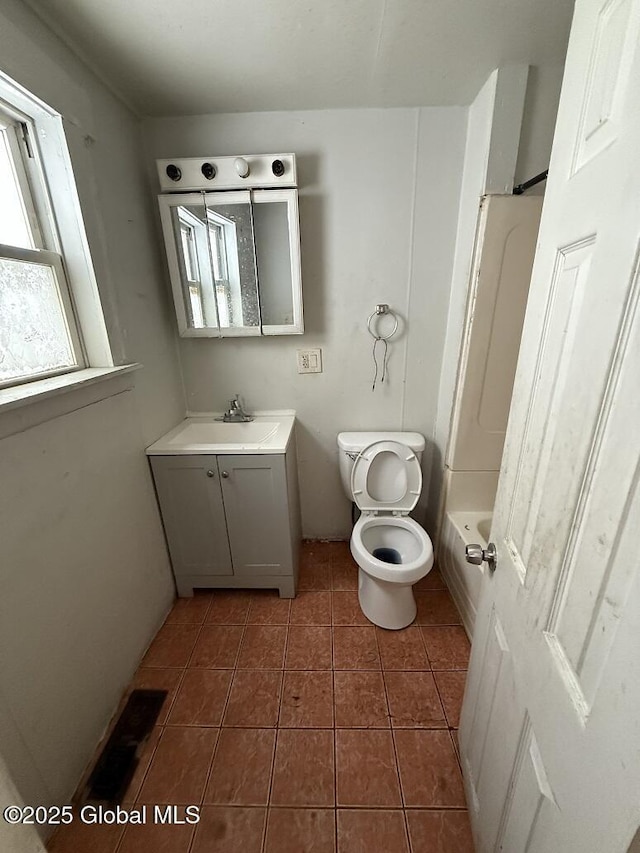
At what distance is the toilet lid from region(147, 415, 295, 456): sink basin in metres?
0.43

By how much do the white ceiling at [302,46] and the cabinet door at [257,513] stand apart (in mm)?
1400

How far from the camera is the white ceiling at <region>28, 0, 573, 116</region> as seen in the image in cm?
94

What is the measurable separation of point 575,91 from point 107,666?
194cm

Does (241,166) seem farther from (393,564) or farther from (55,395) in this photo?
(393,564)

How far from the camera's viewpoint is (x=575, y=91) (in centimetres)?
56

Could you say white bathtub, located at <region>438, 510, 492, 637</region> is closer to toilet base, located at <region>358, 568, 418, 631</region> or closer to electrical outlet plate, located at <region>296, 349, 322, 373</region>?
toilet base, located at <region>358, 568, 418, 631</region>

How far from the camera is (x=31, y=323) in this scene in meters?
1.02

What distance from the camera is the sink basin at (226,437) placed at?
144cm

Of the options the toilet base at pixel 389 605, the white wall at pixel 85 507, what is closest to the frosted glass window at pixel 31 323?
the white wall at pixel 85 507

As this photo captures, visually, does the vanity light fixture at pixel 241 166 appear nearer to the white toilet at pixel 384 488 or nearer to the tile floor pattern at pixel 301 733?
the white toilet at pixel 384 488

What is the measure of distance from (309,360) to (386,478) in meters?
0.73

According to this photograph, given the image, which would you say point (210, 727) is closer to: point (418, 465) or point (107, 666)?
point (107, 666)

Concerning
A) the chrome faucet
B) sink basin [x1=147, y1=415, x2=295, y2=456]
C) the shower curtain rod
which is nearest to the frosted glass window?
sink basin [x1=147, y1=415, x2=295, y2=456]

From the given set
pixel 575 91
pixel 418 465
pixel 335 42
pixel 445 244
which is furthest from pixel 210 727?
pixel 335 42
